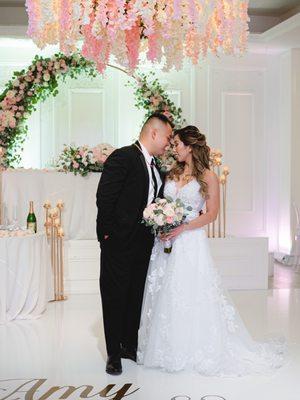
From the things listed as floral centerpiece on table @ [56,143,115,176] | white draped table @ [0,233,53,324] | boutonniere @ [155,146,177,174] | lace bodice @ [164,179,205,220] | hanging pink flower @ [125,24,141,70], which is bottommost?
white draped table @ [0,233,53,324]

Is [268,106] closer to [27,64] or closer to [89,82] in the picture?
[89,82]

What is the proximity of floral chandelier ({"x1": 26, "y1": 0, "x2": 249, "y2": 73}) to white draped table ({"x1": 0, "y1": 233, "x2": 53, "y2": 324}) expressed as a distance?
2522mm

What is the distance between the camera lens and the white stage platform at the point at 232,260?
24.3 ft

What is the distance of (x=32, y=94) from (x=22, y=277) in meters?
3.40

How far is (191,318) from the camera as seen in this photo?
4.44 m

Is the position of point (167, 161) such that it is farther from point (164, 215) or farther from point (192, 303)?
point (192, 303)

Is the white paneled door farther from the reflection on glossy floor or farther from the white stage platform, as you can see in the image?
the white stage platform

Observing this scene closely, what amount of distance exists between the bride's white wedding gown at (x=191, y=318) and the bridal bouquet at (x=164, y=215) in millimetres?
236

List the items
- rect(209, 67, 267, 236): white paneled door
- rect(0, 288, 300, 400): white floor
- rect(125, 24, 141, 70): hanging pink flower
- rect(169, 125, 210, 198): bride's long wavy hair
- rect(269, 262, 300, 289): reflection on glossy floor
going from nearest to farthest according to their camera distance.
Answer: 1. rect(125, 24, 141, 70): hanging pink flower
2. rect(0, 288, 300, 400): white floor
3. rect(169, 125, 210, 198): bride's long wavy hair
4. rect(269, 262, 300, 289): reflection on glossy floor
5. rect(209, 67, 267, 236): white paneled door

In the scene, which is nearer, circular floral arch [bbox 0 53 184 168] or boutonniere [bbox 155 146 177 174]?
boutonniere [bbox 155 146 177 174]

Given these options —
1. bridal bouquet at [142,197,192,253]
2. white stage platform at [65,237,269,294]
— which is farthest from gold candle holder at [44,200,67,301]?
bridal bouquet at [142,197,192,253]

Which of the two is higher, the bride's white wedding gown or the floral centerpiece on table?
the floral centerpiece on table

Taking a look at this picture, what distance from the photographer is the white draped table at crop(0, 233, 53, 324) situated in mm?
5879

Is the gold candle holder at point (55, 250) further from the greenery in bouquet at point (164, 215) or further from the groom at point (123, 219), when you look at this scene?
the greenery in bouquet at point (164, 215)
